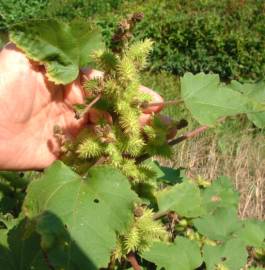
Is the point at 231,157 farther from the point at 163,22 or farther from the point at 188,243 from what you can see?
the point at 163,22

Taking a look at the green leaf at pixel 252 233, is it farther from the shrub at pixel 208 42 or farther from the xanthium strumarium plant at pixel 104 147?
the shrub at pixel 208 42

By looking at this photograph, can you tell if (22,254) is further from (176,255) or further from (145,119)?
(145,119)

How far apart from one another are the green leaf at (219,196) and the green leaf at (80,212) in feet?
2.60

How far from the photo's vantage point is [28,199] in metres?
1.19

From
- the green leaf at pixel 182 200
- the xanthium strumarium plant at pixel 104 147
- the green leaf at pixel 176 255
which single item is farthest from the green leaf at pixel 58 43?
the green leaf at pixel 176 255

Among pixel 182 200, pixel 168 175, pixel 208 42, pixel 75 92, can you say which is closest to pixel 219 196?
pixel 168 175

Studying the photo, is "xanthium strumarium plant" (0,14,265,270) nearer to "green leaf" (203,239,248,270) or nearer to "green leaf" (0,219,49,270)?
"green leaf" (0,219,49,270)

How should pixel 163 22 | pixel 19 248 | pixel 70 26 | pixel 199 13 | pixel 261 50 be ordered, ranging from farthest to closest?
pixel 199 13 < pixel 163 22 < pixel 261 50 < pixel 19 248 < pixel 70 26

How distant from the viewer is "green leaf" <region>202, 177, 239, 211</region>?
6.36ft

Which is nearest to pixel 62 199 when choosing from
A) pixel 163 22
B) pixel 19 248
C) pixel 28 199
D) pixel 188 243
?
pixel 28 199

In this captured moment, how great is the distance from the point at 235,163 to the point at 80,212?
8.31ft

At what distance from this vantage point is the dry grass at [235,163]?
133 inches

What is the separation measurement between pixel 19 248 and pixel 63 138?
1.33 ft

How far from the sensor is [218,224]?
1.79 metres
